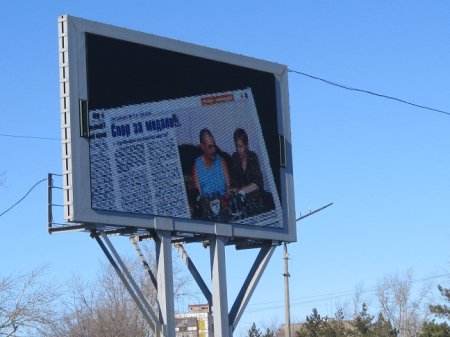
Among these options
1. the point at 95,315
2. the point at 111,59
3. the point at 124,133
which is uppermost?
the point at 111,59

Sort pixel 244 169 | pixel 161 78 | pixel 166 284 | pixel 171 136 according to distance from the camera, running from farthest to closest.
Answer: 1. pixel 244 169
2. pixel 161 78
3. pixel 171 136
4. pixel 166 284

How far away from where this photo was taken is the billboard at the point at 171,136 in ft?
62.1

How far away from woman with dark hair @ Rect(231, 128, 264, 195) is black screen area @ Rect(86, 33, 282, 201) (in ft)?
1.73

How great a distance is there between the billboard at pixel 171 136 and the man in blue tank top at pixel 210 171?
0.03 metres

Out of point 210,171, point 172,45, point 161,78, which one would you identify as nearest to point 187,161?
point 210,171

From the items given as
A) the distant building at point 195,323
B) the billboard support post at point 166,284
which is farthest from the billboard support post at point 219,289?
the billboard support post at point 166,284

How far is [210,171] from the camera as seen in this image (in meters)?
21.2

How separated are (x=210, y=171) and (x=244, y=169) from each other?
107 cm

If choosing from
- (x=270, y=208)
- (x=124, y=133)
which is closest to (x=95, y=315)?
(x=270, y=208)

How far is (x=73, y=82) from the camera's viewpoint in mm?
18875

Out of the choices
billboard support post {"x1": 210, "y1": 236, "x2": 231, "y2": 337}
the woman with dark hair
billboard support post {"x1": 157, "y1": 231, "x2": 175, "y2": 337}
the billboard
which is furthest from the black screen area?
billboard support post {"x1": 157, "y1": 231, "x2": 175, "y2": 337}

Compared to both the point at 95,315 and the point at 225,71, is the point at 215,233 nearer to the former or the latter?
the point at 225,71

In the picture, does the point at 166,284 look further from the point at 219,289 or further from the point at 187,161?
the point at 187,161

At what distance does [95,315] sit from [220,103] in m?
Answer: 19.7
